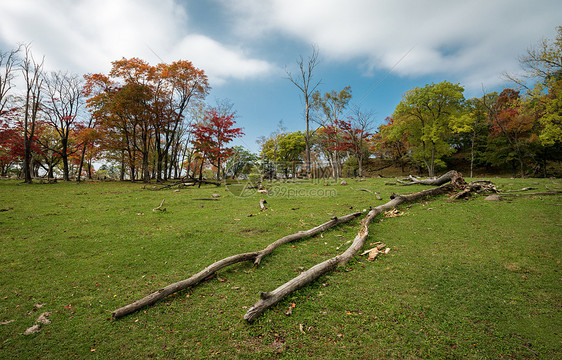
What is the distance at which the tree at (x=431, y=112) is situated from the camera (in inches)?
910

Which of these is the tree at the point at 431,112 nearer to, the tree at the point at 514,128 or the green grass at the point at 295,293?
the tree at the point at 514,128

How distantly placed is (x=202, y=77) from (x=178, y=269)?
25652 mm

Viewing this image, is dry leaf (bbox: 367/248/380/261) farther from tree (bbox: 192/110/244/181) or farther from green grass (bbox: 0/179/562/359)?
tree (bbox: 192/110/244/181)

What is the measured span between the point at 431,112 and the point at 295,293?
93.3ft

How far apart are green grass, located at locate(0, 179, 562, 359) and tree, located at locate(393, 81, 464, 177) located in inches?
814

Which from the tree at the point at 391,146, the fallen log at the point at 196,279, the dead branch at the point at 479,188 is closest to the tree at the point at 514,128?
the tree at the point at 391,146

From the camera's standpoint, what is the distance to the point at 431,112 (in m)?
24.3

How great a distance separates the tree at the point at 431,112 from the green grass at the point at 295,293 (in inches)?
814

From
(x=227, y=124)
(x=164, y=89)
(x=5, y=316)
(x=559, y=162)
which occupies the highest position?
(x=164, y=89)

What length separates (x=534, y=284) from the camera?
3.50 meters

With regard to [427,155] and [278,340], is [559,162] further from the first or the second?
[278,340]

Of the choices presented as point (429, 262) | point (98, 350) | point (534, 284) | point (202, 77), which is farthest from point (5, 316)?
point (202, 77)

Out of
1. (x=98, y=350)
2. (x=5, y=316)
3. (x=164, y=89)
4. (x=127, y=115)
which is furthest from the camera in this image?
(x=164, y=89)

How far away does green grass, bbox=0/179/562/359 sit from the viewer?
256 centimetres
